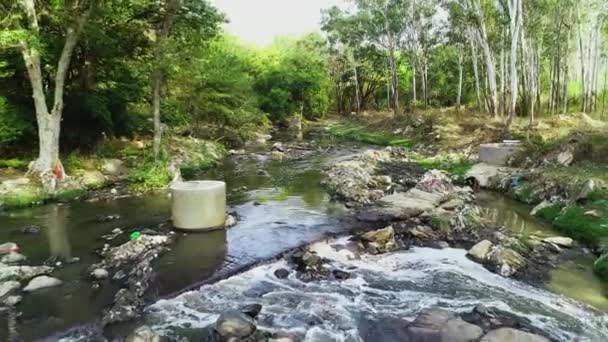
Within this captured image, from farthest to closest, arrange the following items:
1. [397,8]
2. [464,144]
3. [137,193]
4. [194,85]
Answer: [397,8] < [194,85] < [464,144] < [137,193]

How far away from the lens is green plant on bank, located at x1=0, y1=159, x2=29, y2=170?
15.8 metres

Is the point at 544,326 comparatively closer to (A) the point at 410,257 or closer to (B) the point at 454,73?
(A) the point at 410,257

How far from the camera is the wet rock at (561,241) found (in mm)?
10602

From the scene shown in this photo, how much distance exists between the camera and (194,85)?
2484cm

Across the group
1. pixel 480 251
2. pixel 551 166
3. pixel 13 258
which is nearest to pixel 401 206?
pixel 480 251

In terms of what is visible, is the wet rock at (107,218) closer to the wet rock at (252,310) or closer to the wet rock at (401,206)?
the wet rock at (252,310)

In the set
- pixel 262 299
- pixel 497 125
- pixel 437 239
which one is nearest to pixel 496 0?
pixel 497 125

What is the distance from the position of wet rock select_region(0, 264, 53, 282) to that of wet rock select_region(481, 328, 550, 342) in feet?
27.0

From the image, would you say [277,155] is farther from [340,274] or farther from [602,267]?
[602,267]

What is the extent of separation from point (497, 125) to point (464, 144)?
2228 millimetres

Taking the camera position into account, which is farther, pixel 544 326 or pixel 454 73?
pixel 454 73

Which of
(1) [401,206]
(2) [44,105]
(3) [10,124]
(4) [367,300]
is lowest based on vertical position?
(4) [367,300]

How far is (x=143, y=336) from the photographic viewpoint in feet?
20.8

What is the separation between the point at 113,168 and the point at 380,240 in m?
12.6
